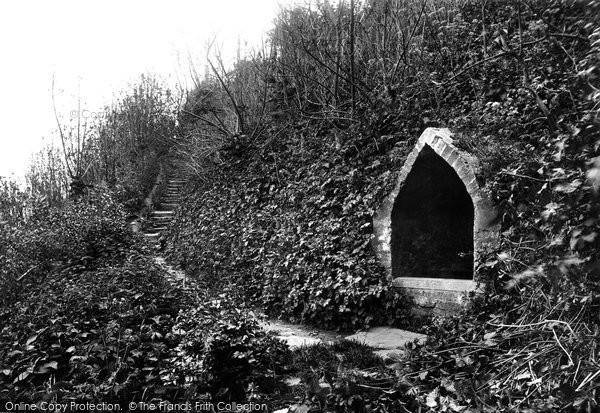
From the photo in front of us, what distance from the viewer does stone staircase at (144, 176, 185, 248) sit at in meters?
11.6

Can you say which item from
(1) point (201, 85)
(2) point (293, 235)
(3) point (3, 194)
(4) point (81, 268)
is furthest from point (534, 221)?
(1) point (201, 85)

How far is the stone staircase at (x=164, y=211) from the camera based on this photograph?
11.6m

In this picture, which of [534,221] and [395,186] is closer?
[534,221]

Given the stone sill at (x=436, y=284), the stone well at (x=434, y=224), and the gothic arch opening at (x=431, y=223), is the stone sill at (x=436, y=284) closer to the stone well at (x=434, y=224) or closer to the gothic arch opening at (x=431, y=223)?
the stone well at (x=434, y=224)

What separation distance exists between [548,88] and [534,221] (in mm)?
2416

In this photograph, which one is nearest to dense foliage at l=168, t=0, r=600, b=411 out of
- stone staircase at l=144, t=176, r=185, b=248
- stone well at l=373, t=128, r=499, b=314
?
stone well at l=373, t=128, r=499, b=314

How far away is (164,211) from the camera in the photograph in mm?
12852

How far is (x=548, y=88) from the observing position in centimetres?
514

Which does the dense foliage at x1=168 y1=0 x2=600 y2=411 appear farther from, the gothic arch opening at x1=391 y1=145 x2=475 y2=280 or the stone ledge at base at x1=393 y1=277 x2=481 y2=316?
the gothic arch opening at x1=391 y1=145 x2=475 y2=280

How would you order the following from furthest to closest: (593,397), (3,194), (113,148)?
(113,148)
(3,194)
(593,397)

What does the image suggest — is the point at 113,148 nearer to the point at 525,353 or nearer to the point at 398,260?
the point at 398,260

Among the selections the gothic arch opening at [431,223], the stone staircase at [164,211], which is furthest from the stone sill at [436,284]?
the stone staircase at [164,211]

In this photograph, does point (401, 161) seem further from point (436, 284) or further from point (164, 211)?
point (164, 211)

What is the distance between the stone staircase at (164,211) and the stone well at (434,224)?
7.14 meters
